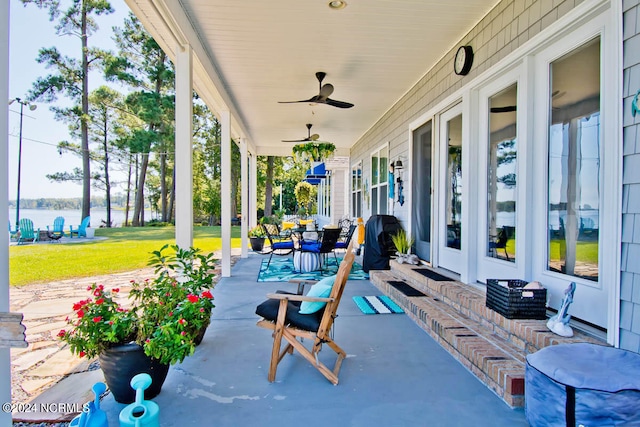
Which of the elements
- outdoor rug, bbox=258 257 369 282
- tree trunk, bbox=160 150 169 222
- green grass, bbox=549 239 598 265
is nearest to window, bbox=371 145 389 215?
outdoor rug, bbox=258 257 369 282

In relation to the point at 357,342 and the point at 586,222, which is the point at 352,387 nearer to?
the point at 357,342

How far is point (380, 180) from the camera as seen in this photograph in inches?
304

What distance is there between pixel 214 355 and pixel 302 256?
3737 millimetres

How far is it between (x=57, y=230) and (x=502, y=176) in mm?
14074

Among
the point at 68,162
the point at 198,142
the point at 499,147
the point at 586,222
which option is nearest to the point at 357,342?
the point at 586,222

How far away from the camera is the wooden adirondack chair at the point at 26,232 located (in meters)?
11.3

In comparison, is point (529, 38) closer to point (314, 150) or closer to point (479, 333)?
point (479, 333)

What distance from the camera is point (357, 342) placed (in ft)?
10.1

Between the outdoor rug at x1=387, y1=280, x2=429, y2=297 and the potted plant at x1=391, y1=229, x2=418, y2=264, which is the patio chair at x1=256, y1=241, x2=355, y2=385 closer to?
the outdoor rug at x1=387, y1=280, x2=429, y2=297

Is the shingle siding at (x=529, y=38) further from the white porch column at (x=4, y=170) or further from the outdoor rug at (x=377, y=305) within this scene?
the white porch column at (x=4, y=170)

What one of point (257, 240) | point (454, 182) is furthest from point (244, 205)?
point (454, 182)

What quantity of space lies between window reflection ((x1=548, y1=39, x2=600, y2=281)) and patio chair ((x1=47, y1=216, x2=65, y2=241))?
14.0 metres

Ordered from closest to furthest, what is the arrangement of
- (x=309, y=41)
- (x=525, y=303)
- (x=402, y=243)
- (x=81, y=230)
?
1. (x=525, y=303)
2. (x=309, y=41)
3. (x=402, y=243)
4. (x=81, y=230)

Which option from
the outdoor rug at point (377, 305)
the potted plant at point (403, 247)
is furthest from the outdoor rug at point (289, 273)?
the outdoor rug at point (377, 305)
